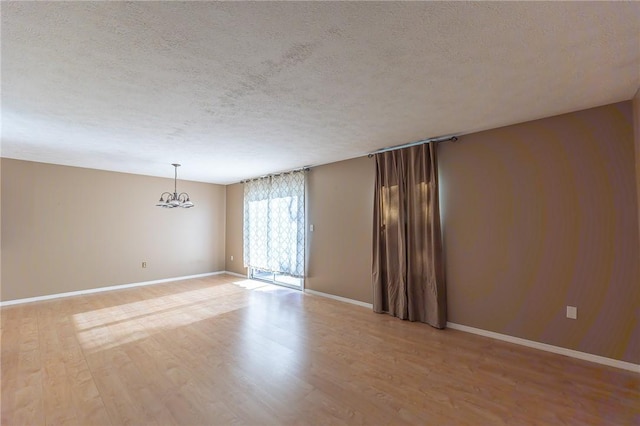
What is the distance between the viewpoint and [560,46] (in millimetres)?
1811

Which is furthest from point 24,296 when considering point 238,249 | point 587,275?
point 587,275

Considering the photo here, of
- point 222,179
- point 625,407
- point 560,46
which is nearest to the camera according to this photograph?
point 560,46

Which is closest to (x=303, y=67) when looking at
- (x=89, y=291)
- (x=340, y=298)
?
(x=340, y=298)

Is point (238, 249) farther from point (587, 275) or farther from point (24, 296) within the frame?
point (587, 275)

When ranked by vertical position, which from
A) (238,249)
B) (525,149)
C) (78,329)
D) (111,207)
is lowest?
(78,329)

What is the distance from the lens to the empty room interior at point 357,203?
173 centimetres

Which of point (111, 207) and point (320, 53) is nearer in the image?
point (320, 53)

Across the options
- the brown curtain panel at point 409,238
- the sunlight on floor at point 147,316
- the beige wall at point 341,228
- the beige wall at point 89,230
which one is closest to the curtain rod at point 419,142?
the brown curtain panel at point 409,238

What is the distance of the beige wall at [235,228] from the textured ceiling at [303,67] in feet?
12.5

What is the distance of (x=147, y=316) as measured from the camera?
162 inches

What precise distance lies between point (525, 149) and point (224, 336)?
4.27 m

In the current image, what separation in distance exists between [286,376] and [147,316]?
9.32 feet

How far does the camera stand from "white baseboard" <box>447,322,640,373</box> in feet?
8.43

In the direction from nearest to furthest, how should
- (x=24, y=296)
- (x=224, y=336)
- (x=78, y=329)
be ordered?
1. (x=224, y=336)
2. (x=78, y=329)
3. (x=24, y=296)
